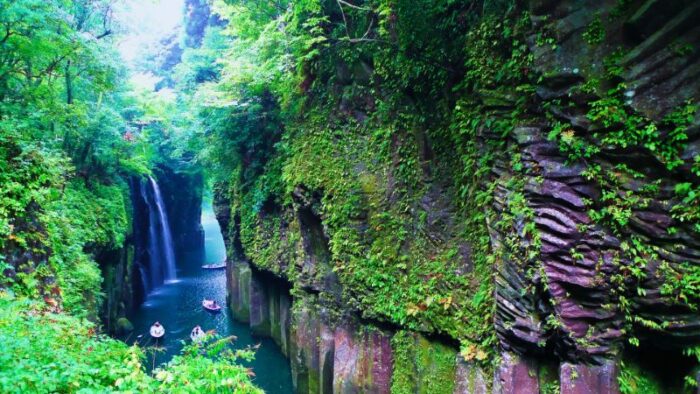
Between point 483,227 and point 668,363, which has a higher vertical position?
point 483,227

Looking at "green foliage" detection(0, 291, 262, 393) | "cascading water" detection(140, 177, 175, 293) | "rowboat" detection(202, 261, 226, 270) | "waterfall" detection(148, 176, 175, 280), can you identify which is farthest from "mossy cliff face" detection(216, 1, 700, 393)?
"rowboat" detection(202, 261, 226, 270)

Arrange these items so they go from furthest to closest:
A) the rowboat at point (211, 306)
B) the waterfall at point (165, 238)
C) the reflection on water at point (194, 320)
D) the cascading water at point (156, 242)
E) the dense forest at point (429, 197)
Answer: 1. the waterfall at point (165, 238)
2. the cascading water at point (156, 242)
3. the rowboat at point (211, 306)
4. the reflection on water at point (194, 320)
5. the dense forest at point (429, 197)

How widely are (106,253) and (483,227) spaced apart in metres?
15.9

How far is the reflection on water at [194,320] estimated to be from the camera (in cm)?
1504

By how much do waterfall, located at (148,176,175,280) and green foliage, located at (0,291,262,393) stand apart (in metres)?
25.8

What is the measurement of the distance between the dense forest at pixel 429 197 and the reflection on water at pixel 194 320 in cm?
133

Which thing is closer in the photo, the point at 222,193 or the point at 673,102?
the point at 673,102

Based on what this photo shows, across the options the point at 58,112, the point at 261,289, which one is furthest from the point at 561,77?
the point at 261,289

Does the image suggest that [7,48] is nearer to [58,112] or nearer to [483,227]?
[58,112]

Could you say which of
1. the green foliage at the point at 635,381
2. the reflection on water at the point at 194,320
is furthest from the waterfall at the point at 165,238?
the green foliage at the point at 635,381

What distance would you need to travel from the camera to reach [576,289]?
18.9ft

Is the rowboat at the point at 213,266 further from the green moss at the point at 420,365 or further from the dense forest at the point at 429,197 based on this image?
the green moss at the point at 420,365

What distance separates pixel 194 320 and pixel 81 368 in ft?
59.0

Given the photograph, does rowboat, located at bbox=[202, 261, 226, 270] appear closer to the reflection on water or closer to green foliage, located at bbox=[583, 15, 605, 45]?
the reflection on water
